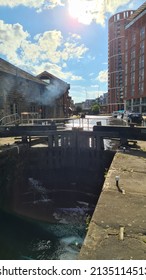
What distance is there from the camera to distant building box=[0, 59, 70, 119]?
1989 cm

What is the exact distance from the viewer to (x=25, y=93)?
23.7m

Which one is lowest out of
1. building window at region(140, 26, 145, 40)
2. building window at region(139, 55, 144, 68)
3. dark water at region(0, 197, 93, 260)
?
dark water at region(0, 197, 93, 260)

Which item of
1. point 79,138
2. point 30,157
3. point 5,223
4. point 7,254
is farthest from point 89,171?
point 7,254

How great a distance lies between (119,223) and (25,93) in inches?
844

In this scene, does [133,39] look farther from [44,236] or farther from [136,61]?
[44,236]

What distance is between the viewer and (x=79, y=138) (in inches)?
559

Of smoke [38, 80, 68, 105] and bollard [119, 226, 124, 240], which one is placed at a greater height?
smoke [38, 80, 68, 105]

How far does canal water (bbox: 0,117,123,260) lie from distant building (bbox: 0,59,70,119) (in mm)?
11493

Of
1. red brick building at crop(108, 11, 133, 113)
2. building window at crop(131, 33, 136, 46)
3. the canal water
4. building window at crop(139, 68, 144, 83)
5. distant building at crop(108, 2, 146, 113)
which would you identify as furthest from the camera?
red brick building at crop(108, 11, 133, 113)

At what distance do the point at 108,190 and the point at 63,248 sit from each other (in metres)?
3.89

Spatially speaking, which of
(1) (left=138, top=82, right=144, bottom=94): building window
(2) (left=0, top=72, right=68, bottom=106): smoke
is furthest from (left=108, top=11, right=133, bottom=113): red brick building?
(2) (left=0, top=72, right=68, bottom=106): smoke

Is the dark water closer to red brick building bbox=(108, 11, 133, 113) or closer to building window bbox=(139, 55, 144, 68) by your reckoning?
building window bbox=(139, 55, 144, 68)

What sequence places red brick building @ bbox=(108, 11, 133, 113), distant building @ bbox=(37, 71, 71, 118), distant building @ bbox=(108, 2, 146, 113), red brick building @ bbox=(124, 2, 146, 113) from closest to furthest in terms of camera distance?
1. distant building @ bbox=(37, 71, 71, 118)
2. red brick building @ bbox=(124, 2, 146, 113)
3. distant building @ bbox=(108, 2, 146, 113)
4. red brick building @ bbox=(108, 11, 133, 113)
